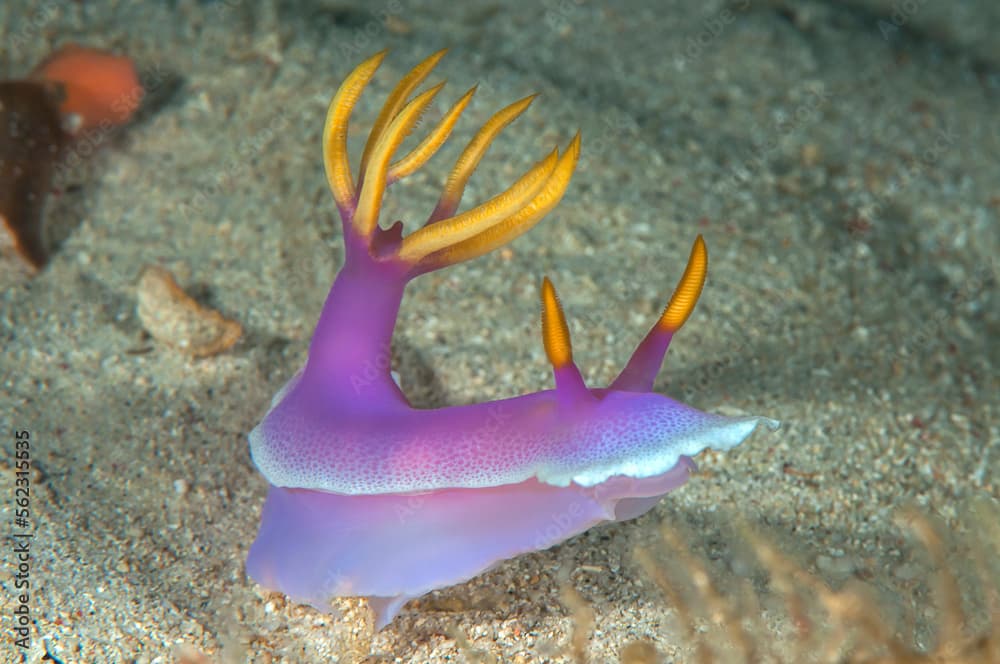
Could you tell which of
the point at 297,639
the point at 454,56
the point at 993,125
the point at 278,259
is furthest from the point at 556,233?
the point at 993,125

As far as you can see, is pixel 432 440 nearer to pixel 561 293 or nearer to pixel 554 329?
pixel 554 329

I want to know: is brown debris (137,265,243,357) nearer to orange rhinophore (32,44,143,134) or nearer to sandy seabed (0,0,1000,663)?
sandy seabed (0,0,1000,663)

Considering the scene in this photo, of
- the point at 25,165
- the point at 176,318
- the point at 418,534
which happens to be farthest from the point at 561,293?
the point at 25,165

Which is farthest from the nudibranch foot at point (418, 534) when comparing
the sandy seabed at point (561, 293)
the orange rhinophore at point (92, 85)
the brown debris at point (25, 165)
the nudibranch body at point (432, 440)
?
the orange rhinophore at point (92, 85)

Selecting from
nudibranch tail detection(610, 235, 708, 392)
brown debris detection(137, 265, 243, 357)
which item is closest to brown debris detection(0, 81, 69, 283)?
brown debris detection(137, 265, 243, 357)

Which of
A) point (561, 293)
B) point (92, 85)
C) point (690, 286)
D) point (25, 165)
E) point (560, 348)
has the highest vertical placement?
point (690, 286)

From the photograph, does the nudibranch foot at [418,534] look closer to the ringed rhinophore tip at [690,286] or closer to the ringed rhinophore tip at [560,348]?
the ringed rhinophore tip at [560,348]

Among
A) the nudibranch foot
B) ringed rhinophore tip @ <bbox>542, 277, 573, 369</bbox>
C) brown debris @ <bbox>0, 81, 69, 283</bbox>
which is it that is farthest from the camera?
brown debris @ <bbox>0, 81, 69, 283</bbox>
